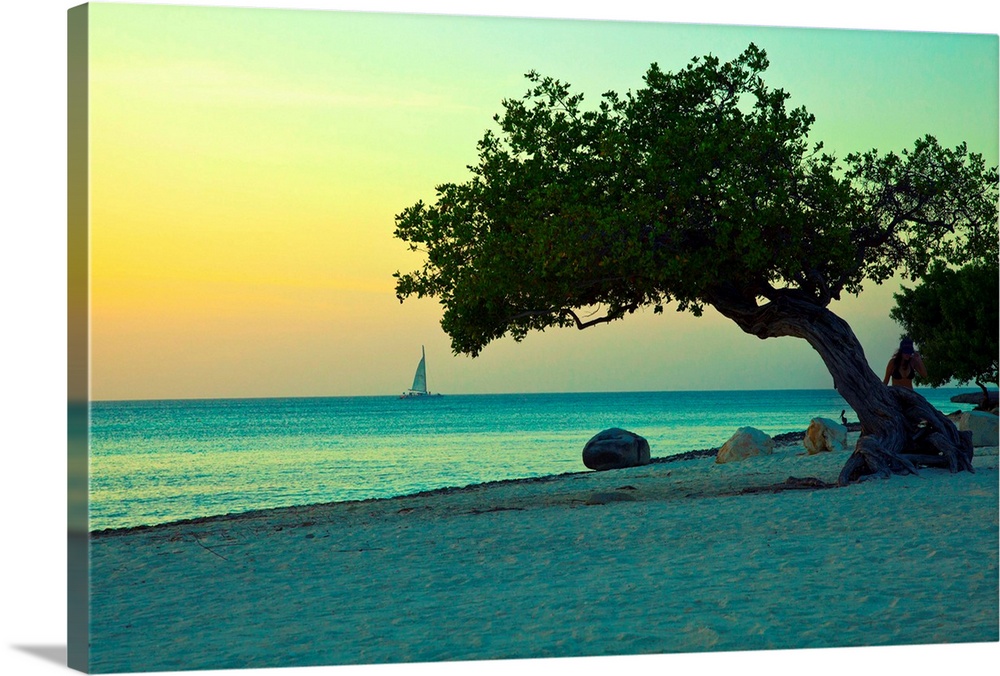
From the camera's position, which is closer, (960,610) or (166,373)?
(960,610)

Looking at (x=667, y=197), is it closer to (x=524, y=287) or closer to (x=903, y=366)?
(x=524, y=287)

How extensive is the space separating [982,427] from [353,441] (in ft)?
135

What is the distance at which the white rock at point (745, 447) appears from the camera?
22875 mm

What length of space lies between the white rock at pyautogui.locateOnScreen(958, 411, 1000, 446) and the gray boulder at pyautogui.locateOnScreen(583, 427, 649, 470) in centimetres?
673

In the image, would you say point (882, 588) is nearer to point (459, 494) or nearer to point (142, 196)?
point (142, 196)

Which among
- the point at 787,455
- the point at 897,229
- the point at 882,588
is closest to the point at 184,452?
the point at 787,455

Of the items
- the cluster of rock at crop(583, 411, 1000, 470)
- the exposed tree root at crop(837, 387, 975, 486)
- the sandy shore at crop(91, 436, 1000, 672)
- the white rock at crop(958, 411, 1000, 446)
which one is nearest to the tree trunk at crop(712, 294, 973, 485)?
the exposed tree root at crop(837, 387, 975, 486)

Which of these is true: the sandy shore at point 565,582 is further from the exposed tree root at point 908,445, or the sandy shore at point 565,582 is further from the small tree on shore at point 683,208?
the small tree on shore at point 683,208

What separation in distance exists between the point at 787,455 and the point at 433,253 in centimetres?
1103

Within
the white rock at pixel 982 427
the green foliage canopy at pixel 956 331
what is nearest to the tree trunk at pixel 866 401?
the green foliage canopy at pixel 956 331

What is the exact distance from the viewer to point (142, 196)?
10.4m

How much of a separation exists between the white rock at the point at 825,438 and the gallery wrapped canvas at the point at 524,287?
349 centimetres

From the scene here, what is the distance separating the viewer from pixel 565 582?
1055 centimetres

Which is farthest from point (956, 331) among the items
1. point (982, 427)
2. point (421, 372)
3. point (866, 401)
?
point (421, 372)
